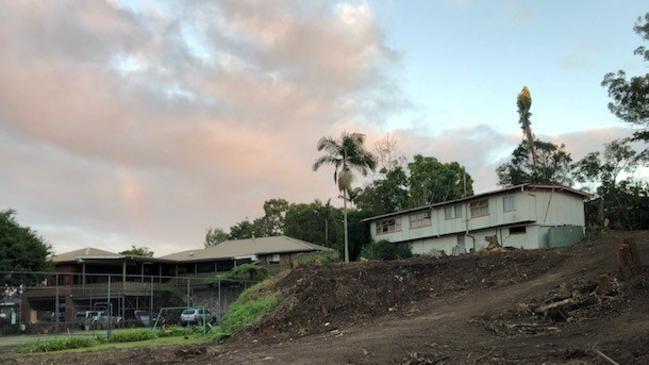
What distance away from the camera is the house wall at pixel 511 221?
41.7m

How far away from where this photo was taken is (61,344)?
21.5 m

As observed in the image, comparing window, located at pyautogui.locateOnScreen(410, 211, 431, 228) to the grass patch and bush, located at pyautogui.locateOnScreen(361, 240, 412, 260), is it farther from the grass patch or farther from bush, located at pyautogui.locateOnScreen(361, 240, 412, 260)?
the grass patch

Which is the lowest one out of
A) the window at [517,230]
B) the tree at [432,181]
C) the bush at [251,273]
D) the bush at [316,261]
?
the bush at [251,273]

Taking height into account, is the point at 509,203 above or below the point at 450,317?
above

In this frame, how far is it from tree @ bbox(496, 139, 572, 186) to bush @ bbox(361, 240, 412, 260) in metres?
15.7

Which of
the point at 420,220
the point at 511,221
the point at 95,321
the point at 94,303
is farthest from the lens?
the point at 420,220

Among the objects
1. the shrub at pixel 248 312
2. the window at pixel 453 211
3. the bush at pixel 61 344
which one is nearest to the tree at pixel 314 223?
the window at pixel 453 211

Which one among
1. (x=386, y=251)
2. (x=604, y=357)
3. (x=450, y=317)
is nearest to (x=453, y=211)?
(x=386, y=251)

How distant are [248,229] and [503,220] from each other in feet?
168

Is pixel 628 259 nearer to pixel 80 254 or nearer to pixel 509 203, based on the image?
pixel 509 203

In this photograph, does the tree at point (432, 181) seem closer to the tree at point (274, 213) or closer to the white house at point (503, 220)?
the white house at point (503, 220)

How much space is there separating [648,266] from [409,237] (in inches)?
1284

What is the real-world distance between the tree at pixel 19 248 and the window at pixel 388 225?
27344 mm

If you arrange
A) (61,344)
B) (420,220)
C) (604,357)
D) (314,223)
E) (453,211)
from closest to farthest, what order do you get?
(604,357), (61,344), (453,211), (420,220), (314,223)
